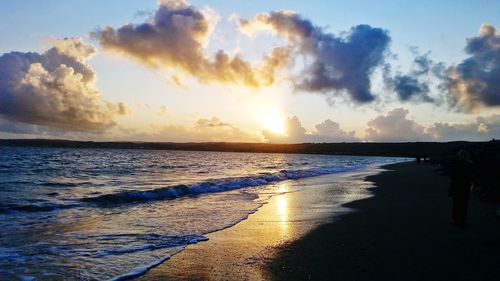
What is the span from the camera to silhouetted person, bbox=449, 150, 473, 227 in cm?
1098

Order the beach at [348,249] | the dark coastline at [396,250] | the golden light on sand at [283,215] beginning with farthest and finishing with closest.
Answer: the golden light on sand at [283,215] → the beach at [348,249] → the dark coastline at [396,250]

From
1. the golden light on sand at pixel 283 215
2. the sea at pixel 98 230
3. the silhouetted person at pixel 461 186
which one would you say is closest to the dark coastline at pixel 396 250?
the silhouetted person at pixel 461 186

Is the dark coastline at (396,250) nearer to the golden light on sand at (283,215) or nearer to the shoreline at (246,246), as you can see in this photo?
the shoreline at (246,246)

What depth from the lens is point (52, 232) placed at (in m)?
11.4

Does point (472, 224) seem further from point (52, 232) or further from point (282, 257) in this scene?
point (52, 232)

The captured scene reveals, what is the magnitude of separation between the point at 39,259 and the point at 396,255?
22.5 ft

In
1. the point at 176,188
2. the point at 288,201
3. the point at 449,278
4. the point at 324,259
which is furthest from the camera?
the point at 176,188

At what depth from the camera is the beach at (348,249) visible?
702 cm

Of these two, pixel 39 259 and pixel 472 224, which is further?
pixel 472 224

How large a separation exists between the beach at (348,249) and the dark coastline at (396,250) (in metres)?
0.01

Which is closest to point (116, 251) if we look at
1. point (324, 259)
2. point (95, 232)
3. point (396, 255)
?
point (95, 232)

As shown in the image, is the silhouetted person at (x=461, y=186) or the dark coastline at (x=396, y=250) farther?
the silhouetted person at (x=461, y=186)

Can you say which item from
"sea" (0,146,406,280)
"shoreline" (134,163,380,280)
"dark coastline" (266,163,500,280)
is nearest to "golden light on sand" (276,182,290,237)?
"shoreline" (134,163,380,280)

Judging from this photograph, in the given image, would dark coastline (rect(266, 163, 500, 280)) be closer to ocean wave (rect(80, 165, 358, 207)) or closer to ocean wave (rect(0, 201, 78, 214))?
ocean wave (rect(0, 201, 78, 214))
